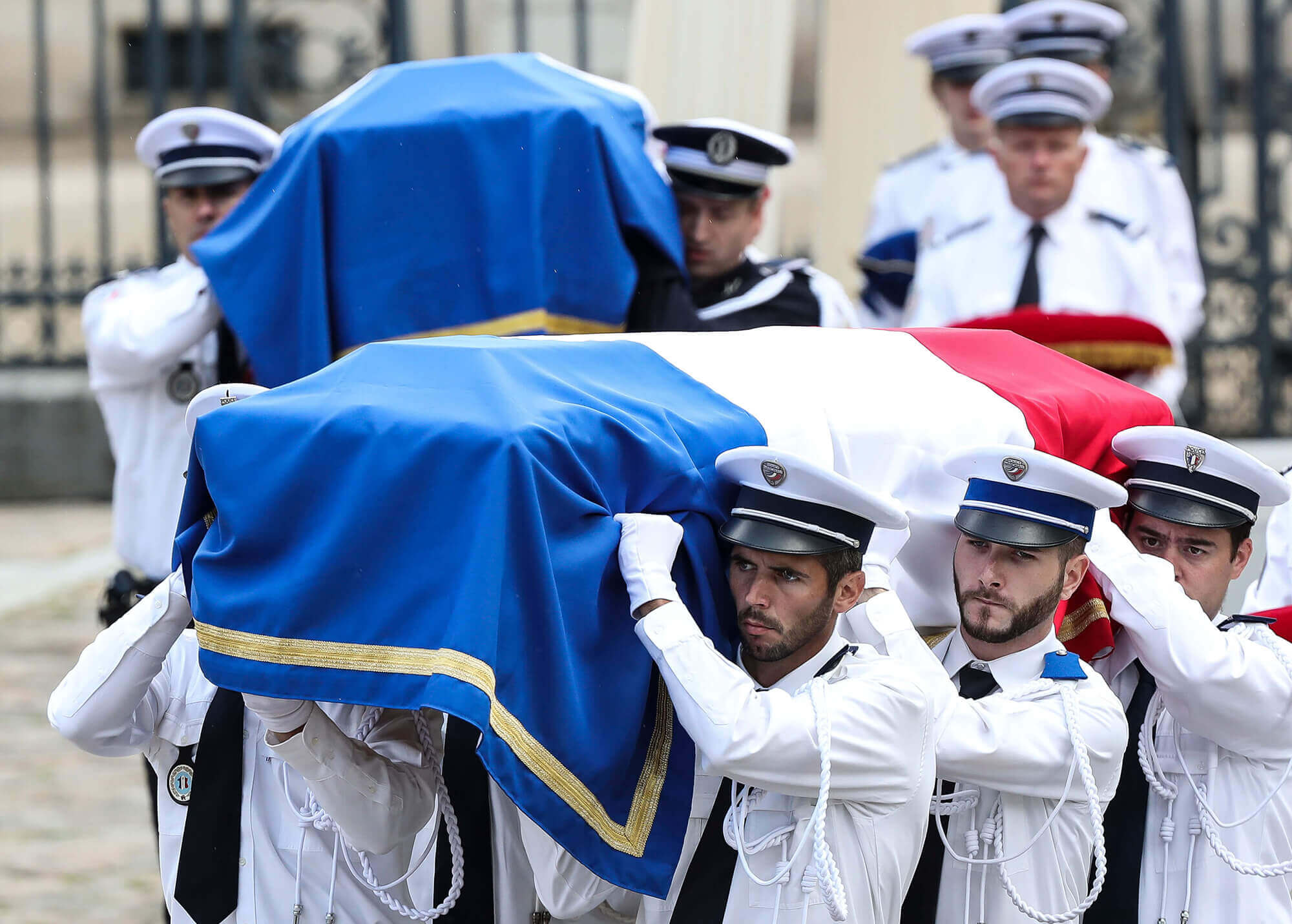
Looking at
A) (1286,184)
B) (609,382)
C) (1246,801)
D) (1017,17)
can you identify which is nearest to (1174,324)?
(1017,17)

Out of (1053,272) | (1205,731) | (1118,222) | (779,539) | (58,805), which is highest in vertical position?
(1118,222)

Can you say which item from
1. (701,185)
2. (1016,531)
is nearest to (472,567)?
(1016,531)

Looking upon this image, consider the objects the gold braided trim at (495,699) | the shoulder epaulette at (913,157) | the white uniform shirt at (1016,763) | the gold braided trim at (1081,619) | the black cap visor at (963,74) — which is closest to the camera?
the gold braided trim at (495,699)

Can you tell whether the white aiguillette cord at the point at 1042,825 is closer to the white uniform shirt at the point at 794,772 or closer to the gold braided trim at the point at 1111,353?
the white uniform shirt at the point at 794,772

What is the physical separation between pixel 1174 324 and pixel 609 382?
247 cm

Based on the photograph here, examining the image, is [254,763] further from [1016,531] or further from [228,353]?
[228,353]

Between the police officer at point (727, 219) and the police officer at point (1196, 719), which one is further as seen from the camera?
the police officer at point (727, 219)

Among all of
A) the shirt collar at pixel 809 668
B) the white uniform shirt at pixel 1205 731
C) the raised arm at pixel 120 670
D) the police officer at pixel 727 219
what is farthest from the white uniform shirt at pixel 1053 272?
the raised arm at pixel 120 670

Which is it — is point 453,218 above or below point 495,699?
above

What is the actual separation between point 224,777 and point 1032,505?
1.39 metres

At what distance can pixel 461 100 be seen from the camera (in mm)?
3783

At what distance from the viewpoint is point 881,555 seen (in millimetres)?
3043

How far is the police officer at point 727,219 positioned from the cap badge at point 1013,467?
1329 millimetres

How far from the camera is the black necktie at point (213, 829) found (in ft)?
10.3
